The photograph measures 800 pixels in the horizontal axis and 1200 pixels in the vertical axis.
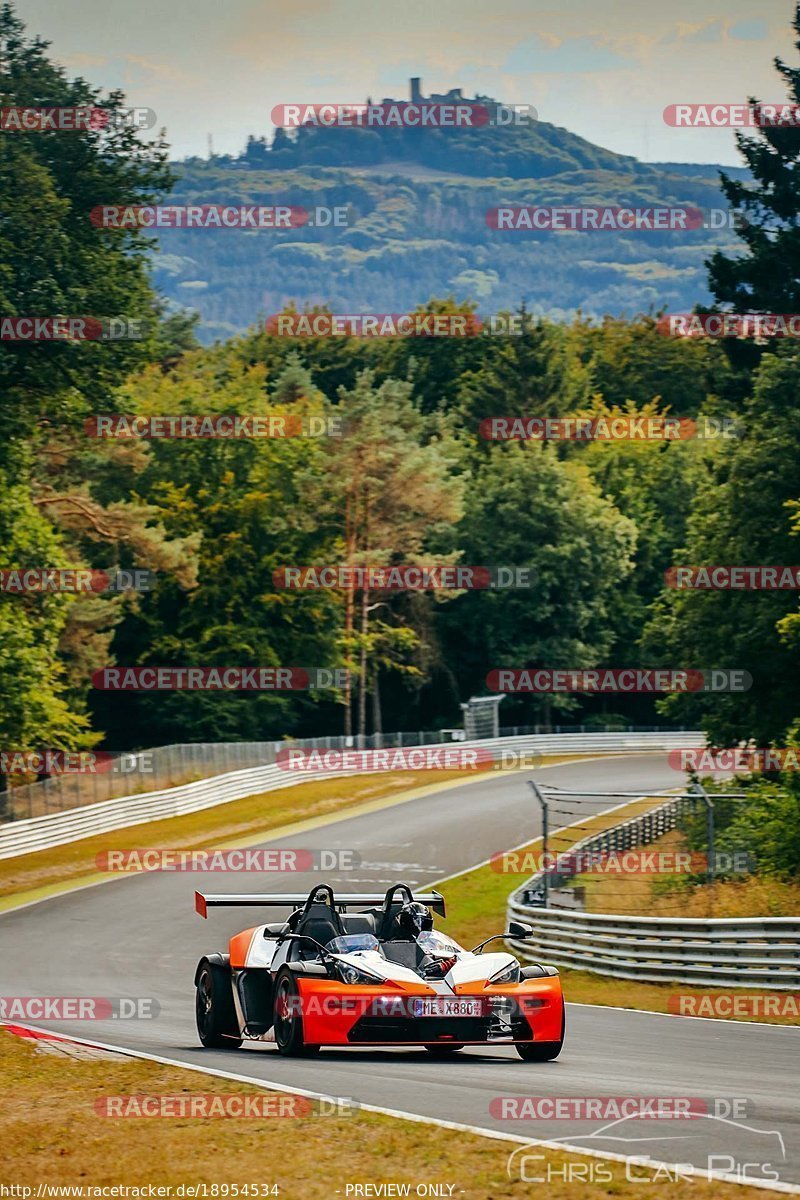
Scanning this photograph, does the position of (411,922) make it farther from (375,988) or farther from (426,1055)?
(375,988)

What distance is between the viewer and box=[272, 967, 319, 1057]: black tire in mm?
13180

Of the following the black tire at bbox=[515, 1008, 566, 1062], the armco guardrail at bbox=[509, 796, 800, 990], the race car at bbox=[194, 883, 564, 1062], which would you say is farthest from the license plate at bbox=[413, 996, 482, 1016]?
the armco guardrail at bbox=[509, 796, 800, 990]

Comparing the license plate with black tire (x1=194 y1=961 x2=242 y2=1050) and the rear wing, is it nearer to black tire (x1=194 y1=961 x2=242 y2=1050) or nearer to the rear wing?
Result: the rear wing

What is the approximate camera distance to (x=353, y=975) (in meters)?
13.1

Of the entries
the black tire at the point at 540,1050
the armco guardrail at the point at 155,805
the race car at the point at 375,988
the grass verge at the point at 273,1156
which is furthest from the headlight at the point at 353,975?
the armco guardrail at the point at 155,805

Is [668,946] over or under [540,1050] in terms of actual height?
under

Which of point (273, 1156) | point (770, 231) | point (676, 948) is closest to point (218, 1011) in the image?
point (273, 1156)

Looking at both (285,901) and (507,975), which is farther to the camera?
(285,901)

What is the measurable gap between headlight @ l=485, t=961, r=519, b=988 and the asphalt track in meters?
0.64

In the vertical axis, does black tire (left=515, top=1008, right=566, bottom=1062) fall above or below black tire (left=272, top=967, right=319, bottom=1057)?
below

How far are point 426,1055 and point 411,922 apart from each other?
108cm

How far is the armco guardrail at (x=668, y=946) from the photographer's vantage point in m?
20.4

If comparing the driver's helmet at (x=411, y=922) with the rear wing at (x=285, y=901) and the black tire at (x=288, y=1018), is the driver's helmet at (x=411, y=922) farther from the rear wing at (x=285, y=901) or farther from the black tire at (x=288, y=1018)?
the black tire at (x=288, y=1018)

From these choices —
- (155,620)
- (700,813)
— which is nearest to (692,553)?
(700,813)
